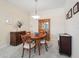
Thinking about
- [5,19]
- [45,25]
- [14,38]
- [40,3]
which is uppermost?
[40,3]

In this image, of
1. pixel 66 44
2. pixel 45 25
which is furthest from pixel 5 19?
pixel 66 44

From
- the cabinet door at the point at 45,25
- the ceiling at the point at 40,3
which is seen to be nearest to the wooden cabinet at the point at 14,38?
the ceiling at the point at 40,3

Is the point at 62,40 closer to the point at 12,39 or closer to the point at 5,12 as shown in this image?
the point at 12,39

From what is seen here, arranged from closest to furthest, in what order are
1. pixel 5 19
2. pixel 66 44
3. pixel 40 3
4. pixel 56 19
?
1. pixel 66 44
2. pixel 5 19
3. pixel 40 3
4. pixel 56 19

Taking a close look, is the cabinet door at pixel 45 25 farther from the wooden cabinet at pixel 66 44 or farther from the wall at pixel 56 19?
the wooden cabinet at pixel 66 44

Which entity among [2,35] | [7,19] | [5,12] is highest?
[5,12]

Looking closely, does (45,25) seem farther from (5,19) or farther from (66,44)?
(66,44)

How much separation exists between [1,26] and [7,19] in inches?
23.3

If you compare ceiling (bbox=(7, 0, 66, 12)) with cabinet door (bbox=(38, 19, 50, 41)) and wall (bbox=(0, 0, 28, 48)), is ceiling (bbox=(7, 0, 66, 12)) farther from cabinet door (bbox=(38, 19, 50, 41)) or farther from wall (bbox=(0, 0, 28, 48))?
cabinet door (bbox=(38, 19, 50, 41))

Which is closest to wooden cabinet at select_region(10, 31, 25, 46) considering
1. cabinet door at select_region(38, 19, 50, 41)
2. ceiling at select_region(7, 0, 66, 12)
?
ceiling at select_region(7, 0, 66, 12)

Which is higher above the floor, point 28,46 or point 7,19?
point 7,19

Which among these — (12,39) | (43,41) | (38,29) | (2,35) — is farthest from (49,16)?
(2,35)

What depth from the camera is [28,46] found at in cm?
271

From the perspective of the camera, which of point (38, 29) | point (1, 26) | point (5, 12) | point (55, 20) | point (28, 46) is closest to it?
point (28, 46)
